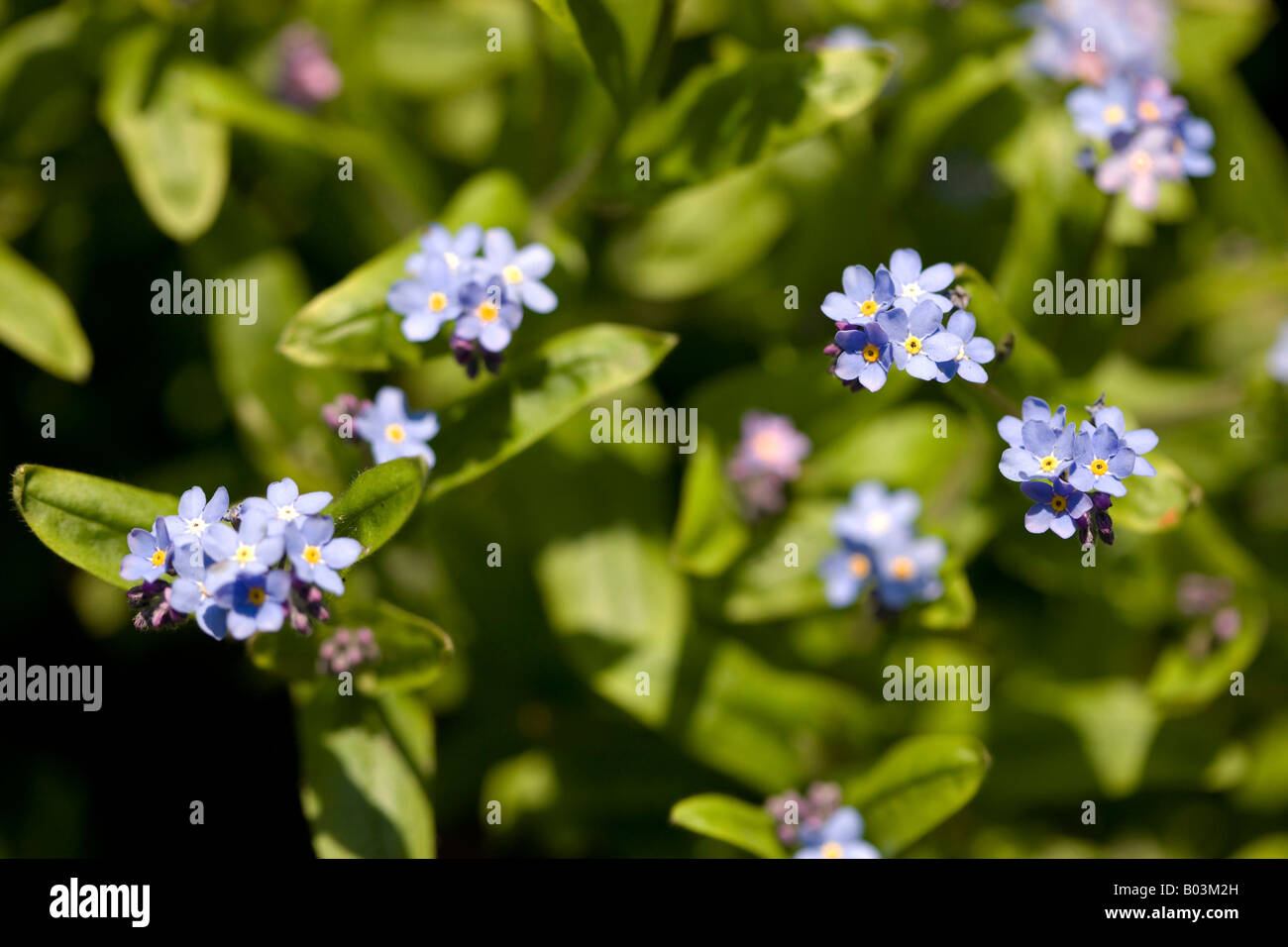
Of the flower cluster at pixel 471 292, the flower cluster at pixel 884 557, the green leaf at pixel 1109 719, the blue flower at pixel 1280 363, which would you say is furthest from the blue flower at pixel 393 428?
the blue flower at pixel 1280 363

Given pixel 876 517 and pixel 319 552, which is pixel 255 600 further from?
pixel 876 517

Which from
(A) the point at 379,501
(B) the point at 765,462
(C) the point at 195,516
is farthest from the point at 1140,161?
(C) the point at 195,516

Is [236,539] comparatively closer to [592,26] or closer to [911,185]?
[592,26]

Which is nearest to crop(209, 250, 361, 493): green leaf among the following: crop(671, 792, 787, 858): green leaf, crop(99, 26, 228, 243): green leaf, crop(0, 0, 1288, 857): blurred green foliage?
crop(0, 0, 1288, 857): blurred green foliage

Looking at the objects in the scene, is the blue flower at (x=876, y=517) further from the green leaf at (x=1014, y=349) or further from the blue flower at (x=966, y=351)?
the blue flower at (x=966, y=351)

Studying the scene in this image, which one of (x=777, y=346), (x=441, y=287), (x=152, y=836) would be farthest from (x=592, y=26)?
(x=152, y=836)
